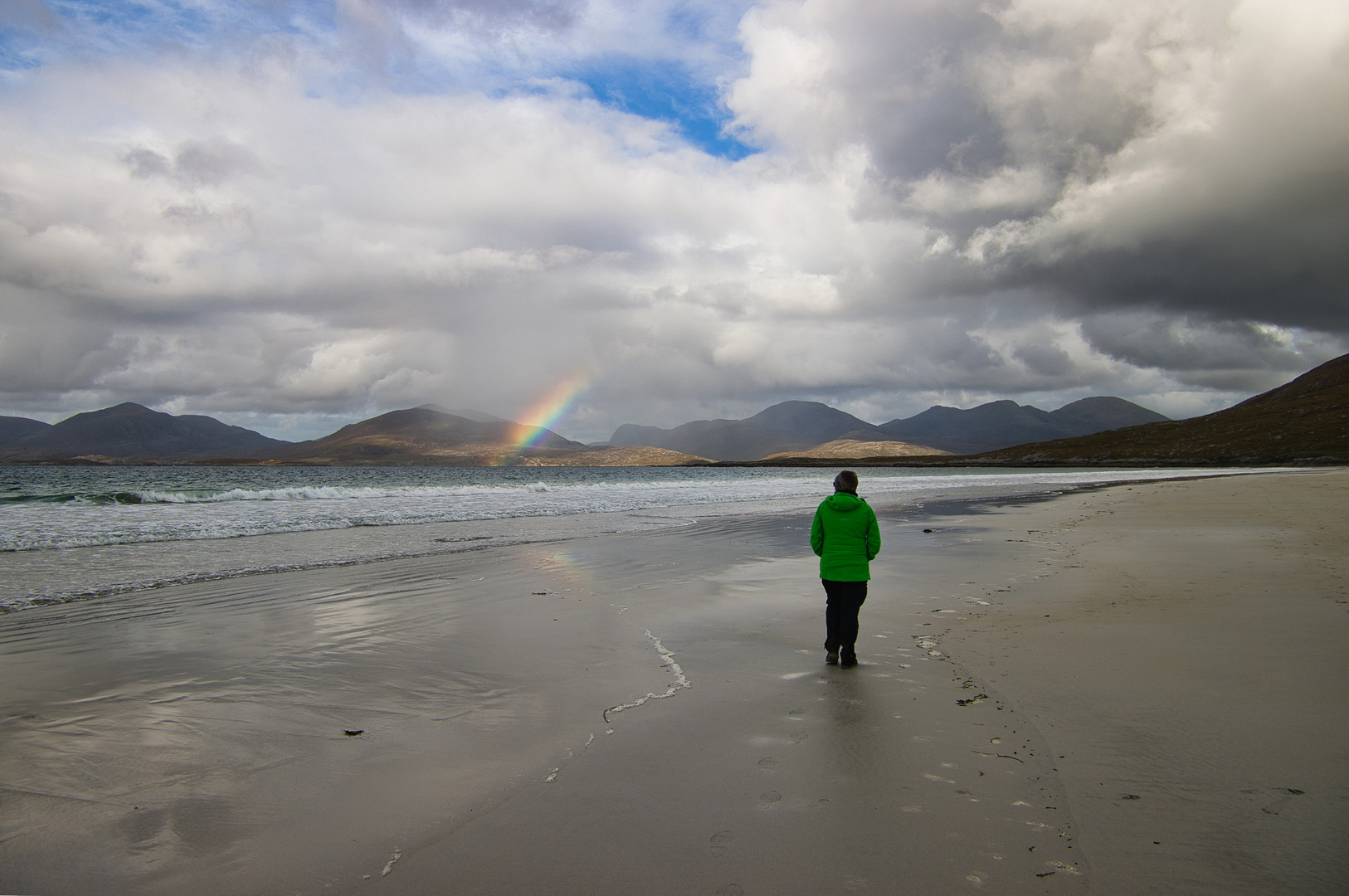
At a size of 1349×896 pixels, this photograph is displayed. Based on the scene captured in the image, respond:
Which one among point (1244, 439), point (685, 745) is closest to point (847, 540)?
point (685, 745)

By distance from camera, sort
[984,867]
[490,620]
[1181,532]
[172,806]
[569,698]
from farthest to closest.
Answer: [1181,532]
[490,620]
[569,698]
[172,806]
[984,867]

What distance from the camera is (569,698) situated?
6363 mm

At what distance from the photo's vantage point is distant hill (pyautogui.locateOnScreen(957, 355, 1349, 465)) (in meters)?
113

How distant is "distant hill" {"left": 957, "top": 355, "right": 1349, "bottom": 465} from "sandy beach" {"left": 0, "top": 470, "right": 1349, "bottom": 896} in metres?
117

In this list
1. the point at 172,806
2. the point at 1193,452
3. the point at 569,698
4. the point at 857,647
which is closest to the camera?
the point at 172,806

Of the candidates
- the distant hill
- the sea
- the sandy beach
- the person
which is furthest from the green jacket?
the distant hill

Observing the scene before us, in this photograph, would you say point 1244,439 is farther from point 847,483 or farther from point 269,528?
point 269,528

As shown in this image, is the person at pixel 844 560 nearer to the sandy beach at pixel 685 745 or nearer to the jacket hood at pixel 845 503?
the jacket hood at pixel 845 503

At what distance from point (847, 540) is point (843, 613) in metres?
0.80

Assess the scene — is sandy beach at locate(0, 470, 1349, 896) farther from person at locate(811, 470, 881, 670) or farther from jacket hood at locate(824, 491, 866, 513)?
jacket hood at locate(824, 491, 866, 513)

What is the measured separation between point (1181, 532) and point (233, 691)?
2141 cm

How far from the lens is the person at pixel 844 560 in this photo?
291 inches

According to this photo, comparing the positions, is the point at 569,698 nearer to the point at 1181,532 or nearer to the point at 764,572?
the point at 764,572

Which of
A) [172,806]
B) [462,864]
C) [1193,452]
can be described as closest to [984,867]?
[462,864]
